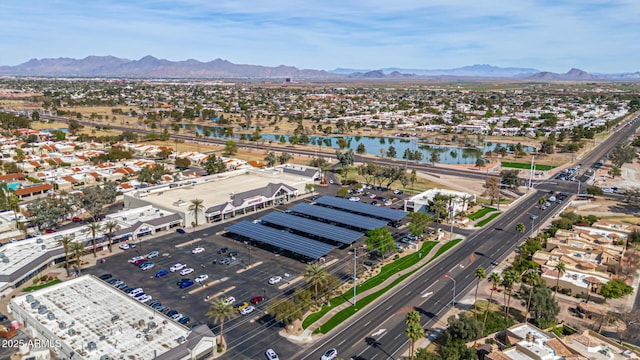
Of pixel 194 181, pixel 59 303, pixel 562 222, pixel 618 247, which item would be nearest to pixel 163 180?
pixel 194 181

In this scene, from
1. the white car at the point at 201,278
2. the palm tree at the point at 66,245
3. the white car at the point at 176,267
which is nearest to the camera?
the white car at the point at 201,278

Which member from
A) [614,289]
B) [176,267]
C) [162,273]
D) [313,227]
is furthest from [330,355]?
[614,289]

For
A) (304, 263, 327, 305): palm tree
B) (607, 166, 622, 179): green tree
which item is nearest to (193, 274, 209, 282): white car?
(304, 263, 327, 305): palm tree

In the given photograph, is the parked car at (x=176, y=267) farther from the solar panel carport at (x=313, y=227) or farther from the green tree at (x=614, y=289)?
the green tree at (x=614, y=289)

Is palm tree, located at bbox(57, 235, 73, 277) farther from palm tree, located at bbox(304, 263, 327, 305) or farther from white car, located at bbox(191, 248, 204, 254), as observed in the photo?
palm tree, located at bbox(304, 263, 327, 305)

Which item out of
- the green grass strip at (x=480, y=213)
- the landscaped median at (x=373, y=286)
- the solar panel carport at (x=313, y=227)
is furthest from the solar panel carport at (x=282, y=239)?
the green grass strip at (x=480, y=213)

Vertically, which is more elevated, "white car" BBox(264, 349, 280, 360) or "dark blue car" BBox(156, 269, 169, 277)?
"dark blue car" BBox(156, 269, 169, 277)

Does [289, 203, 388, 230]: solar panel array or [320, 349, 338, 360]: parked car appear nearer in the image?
[320, 349, 338, 360]: parked car
